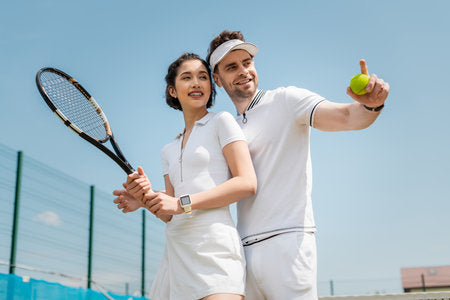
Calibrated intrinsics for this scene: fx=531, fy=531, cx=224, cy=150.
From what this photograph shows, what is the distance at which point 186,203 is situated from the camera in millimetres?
2303

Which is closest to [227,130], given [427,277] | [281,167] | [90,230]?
[281,167]

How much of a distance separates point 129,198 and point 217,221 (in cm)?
64

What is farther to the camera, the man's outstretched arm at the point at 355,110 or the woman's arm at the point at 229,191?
the woman's arm at the point at 229,191

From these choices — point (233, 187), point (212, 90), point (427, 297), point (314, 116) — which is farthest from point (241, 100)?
point (427, 297)

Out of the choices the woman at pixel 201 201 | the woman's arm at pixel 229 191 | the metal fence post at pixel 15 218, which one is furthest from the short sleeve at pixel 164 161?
the metal fence post at pixel 15 218

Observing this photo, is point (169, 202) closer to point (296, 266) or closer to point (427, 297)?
point (296, 266)

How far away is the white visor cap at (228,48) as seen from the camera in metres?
2.80

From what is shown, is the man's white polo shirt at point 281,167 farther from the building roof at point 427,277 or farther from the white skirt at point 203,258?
the building roof at point 427,277

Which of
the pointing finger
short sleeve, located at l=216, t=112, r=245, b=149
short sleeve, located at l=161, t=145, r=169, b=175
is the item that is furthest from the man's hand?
short sleeve, located at l=161, t=145, r=169, b=175

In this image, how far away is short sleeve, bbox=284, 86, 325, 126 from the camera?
2.51 metres

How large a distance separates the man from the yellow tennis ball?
23mm

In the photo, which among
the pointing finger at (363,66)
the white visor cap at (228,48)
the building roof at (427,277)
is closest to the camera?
the pointing finger at (363,66)

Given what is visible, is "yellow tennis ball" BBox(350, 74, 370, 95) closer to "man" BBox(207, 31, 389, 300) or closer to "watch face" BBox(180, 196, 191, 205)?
"man" BBox(207, 31, 389, 300)

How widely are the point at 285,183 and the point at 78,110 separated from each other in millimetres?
1570
